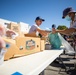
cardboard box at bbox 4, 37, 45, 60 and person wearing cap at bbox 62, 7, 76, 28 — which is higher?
person wearing cap at bbox 62, 7, 76, 28

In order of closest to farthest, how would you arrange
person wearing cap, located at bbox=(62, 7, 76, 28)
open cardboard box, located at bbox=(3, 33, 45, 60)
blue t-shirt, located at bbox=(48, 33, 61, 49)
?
open cardboard box, located at bbox=(3, 33, 45, 60), person wearing cap, located at bbox=(62, 7, 76, 28), blue t-shirt, located at bbox=(48, 33, 61, 49)

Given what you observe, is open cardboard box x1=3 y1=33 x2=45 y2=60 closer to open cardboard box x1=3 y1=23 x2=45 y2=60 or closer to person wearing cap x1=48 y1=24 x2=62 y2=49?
open cardboard box x1=3 y1=23 x2=45 y2=60

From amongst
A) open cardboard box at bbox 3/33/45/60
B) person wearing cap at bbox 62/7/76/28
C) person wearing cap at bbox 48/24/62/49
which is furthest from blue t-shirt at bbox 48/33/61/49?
open cardboard box at bbox 3/33/45/60

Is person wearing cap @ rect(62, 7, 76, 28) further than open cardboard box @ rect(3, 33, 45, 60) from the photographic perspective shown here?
Yes

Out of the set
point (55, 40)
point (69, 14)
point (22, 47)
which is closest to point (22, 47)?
point (22, 47)

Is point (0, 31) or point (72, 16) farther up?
point (72, 16)

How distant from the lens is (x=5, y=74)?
49cm

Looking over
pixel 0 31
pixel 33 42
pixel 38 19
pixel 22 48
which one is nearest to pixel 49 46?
pixel 38 19

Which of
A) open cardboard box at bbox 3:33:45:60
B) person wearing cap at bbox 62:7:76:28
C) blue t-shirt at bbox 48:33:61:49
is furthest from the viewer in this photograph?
blue t-shirt at bbox 48:33:61:49

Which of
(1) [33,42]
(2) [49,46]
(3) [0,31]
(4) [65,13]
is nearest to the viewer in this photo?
(3) [0,31]

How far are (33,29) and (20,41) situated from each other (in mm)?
744

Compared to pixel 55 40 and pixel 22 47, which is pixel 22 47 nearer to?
pixel 22 47

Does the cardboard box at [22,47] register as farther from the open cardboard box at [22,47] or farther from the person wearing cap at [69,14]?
the person wearing cap at [69,14]

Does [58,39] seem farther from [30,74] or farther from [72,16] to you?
[30,74]
